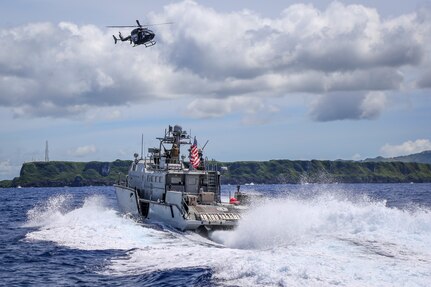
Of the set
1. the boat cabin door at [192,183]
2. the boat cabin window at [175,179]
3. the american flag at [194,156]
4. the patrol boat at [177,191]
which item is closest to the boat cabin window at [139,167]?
the patrol boat at [177,191]

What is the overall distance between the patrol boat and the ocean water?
112 cm

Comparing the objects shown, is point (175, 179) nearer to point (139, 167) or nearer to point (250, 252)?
point (139, 167)

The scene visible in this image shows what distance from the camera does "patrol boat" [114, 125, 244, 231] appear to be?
115 feet

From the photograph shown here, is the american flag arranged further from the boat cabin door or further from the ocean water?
the ocean water

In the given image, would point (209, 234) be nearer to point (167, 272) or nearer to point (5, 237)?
point (167, 272)

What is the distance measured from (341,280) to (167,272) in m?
7.55

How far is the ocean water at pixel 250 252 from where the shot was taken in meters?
18.9

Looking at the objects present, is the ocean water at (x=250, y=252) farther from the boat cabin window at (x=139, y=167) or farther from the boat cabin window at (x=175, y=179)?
the boat cabin window at (x=139, y=167)

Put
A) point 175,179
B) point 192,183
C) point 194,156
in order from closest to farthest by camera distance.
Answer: point 175,179 < point 192,183 < point 194,156

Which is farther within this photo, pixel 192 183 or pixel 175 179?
pixel 192 183

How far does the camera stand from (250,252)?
24266 millimetres

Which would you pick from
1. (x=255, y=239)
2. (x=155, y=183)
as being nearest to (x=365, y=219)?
(x=255, y=239)

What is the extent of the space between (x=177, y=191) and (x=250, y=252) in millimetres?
16878

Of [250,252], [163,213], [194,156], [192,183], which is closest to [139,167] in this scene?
[194,156]
